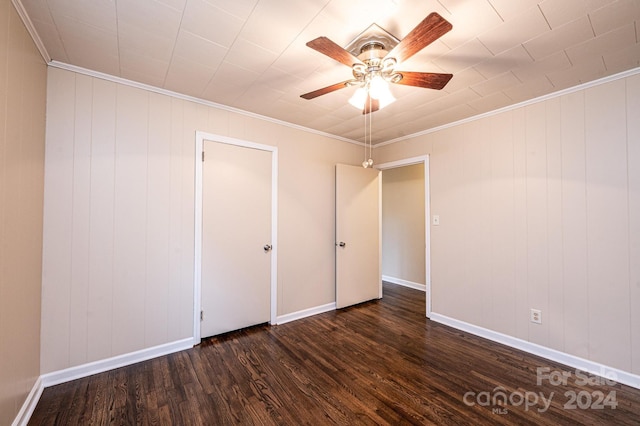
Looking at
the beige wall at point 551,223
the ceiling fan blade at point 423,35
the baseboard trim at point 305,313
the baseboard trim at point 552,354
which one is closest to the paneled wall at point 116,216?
the baseboard trim at point 305,313

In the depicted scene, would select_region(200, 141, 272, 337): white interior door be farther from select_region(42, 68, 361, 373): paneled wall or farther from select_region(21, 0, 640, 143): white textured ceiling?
select_region(21, 0, 640, 143): white textured ceiling

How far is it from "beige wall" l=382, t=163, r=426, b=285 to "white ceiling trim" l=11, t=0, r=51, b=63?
462 cm

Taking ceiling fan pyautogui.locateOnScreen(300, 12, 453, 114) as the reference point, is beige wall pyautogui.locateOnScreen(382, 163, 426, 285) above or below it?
below

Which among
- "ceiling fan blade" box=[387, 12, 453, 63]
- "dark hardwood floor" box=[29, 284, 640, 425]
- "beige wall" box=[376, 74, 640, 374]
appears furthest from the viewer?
"beige wall" box=[376, 74, 640, 374]

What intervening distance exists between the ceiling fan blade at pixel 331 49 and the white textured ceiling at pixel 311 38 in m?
0.24

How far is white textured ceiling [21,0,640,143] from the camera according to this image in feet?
4.83

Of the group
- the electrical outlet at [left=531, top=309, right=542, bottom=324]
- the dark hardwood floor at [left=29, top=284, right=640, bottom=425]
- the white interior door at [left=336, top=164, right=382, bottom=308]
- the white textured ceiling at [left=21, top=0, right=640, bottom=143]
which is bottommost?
the dark hardwood floor at [left=29, top=284, right=640, bottom=425]

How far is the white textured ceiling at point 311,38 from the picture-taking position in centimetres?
147

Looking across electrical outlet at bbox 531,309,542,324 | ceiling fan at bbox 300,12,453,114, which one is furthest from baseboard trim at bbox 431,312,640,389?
ceiling fan at bbox 300,12,453,114

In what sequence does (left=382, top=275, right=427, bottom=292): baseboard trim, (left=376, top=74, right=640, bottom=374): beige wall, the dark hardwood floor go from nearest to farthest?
the dark hardwood floor < (left=376, top=74, right=640, bottom=374): beige wall < (left=382, top=275, right=427, bottom=292): baseboard trim

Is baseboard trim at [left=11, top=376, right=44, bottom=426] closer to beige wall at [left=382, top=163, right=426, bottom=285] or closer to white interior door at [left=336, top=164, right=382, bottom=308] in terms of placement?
white interior door at [left=336, top=164, right=382, bottom=308]

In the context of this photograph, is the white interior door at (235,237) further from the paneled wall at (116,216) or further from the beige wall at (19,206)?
the beige wall at (19,206)

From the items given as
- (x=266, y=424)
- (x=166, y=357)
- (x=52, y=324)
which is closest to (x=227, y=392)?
(x=266, y=424)

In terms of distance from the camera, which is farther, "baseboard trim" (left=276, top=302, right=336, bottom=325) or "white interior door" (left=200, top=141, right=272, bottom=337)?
"baseboard trim" (left=276, top=302, right=336, bottom=325)
